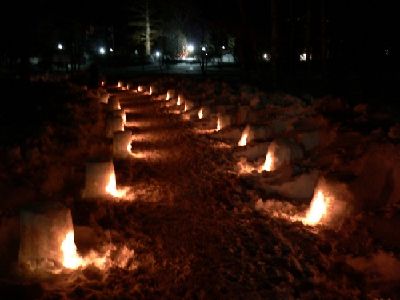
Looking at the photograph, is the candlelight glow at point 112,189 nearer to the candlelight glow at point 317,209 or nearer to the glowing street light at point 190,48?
the candlelight glow at point 317,209

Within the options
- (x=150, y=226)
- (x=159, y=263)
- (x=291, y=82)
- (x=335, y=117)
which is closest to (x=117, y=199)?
(x=150, y=226)

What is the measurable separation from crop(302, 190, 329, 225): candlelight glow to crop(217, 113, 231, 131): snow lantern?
7838mm

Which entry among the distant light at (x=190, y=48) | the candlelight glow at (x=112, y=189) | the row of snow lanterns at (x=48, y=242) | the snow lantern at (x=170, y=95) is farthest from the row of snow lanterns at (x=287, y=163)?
the distant light at (x=190, y=48)

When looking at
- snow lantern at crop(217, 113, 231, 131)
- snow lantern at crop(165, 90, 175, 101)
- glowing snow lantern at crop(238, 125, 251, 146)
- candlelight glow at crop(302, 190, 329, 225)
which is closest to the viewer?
candlelight glow at crop(302, 190, 329, 225)

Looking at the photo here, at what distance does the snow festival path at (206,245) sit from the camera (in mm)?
5547

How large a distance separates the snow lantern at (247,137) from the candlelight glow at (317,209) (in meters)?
5.00

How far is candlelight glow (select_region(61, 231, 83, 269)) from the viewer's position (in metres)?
5.96

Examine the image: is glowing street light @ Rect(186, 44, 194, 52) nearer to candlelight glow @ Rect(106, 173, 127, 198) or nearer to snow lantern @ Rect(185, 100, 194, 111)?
snow lantern @ Rect(185, 100, 194, 111)

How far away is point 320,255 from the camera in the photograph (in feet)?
20.8

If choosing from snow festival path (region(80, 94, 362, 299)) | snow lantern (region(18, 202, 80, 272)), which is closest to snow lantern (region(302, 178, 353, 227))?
snow festival path (region(80, 94, 362, 299))

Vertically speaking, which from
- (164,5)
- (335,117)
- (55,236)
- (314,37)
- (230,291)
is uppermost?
(164,5)

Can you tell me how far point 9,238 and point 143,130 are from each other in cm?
932

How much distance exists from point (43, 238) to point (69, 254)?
38 centimetres

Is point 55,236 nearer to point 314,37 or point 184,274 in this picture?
point 184,274
